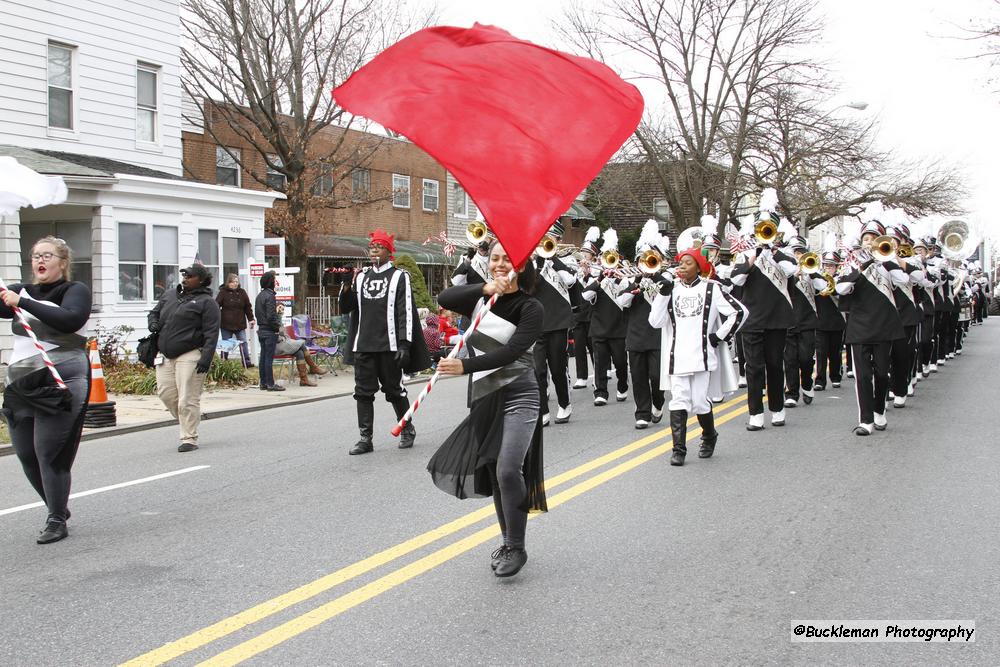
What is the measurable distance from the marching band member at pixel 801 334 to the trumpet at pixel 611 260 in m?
2.13

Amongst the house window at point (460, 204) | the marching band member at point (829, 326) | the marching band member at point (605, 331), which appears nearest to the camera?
the marching band member at point (605, 331)

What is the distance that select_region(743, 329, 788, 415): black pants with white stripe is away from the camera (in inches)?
423

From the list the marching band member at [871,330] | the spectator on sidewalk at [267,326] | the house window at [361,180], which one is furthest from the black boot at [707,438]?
the house window at [361,180]

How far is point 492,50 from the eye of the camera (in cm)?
532

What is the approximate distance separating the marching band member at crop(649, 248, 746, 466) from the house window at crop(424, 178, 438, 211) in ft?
95.4

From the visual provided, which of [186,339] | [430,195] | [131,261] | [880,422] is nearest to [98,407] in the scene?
[186,339]

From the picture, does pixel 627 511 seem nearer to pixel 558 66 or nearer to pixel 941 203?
pixel 558 66

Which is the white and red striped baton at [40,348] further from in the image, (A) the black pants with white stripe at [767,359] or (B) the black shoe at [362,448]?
(A) the black pants with white stripe at [767,359]

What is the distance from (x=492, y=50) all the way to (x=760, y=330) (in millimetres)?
6358

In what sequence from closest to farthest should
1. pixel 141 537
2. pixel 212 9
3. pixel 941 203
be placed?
1. pixel 141 537
2. pixel 212 9
3. pixel 941 203

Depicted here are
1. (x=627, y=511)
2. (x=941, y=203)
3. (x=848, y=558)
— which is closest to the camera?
(x=848, y=558)

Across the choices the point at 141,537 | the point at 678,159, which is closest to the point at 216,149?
the point at 678,159

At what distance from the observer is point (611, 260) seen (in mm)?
12500

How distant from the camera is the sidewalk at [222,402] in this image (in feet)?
38.8
